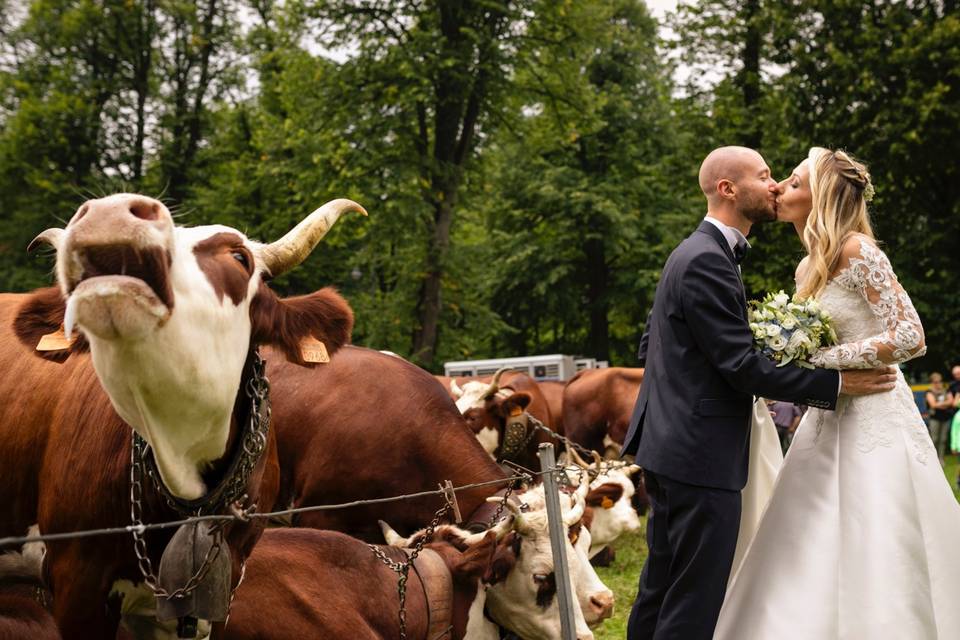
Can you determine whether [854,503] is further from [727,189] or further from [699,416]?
[727,189]

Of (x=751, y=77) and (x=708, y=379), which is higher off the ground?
(x=751, y=77)

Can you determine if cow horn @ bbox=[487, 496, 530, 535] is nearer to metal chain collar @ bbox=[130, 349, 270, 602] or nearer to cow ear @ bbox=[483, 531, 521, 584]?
cow ear @ bbox=[483, 531, 521, 584]

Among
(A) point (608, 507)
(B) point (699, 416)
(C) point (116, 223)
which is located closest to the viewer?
(C) point (116, 223)

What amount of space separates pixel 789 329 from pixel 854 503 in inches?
30.5

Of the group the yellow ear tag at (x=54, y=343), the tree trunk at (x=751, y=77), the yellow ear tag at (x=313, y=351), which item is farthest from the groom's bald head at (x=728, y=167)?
the tree trunk at (x=751, y=77)

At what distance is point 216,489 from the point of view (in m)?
3.15

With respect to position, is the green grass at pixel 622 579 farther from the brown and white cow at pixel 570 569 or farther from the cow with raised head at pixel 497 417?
the brown and white cow at pixel 570 569

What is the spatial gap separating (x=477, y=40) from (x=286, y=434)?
1468 centimetres

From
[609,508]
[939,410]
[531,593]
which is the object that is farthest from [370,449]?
[939,410]

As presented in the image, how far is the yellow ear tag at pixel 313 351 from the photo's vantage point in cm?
339

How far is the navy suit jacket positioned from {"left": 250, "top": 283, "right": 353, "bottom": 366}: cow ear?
1353 mm

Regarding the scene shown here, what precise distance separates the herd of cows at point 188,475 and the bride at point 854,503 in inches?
40.7

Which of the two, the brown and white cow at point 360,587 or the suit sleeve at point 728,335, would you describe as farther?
the brown and white cow at point 360,587

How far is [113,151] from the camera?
24.6m
